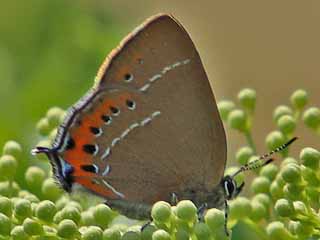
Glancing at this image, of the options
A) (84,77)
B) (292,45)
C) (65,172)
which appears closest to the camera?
(65,172)

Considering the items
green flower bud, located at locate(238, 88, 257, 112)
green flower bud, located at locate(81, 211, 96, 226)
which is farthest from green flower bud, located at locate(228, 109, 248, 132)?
green flower bud, located at locate(81, 211, 96, 226)

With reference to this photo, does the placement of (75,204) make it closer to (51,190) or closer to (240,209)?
(51,190)

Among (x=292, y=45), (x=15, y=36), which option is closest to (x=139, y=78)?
(x=15, y=36)

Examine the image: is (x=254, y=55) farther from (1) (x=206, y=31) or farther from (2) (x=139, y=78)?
(2) (x=139, y=78)

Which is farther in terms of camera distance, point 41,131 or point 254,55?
point 254,55

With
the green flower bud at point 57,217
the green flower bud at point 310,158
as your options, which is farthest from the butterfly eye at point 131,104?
the green flower bud at point 310,158

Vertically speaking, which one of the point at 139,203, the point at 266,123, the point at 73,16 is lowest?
the point at 139,203

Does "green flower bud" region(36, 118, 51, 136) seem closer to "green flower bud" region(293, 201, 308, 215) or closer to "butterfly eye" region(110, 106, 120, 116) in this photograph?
"butterfly eye" region(110, 106, 120, 116)

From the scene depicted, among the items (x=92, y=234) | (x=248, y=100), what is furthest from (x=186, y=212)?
(x=248, y=100)
